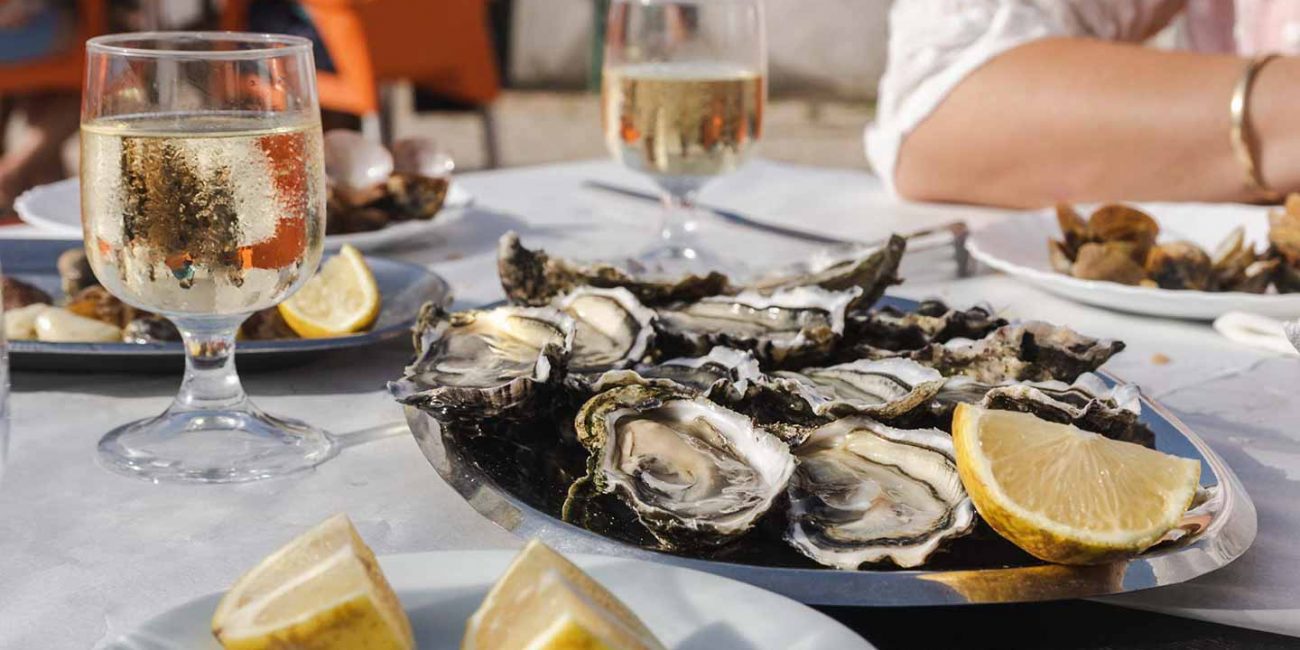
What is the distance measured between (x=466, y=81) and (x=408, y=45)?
1.09ft

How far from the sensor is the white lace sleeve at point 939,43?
210 centimetres

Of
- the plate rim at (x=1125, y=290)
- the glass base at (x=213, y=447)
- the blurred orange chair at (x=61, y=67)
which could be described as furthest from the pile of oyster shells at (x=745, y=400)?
the blurred orange chair at (x=61, y=67)

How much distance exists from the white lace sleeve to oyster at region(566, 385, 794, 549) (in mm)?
1411

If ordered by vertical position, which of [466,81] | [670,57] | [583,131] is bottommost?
[583,131]

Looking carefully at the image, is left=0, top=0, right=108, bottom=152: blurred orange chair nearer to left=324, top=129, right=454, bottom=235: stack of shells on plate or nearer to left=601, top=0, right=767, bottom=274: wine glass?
left=324, top=129, right=454, bottom=235: stack of shells on plate

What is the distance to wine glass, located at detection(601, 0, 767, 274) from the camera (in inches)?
59.3

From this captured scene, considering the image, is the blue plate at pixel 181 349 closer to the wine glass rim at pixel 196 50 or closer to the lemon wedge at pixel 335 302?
the lemon wedge at pixel 335 302

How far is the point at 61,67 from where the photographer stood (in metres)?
3.92

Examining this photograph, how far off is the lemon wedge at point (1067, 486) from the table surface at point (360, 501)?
40 millimetres

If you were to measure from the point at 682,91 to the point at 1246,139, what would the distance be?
31.0 inches

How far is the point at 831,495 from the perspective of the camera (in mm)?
643

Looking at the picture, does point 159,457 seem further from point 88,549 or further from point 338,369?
point 338,369

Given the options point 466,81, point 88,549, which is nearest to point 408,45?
point 466,81

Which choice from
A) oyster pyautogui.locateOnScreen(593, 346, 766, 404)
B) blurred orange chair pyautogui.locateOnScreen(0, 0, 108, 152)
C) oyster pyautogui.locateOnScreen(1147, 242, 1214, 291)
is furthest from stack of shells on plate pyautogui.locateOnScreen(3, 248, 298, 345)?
blurred orange chair pyautogui.locateOnScreen(0, 0, 108, 152)
